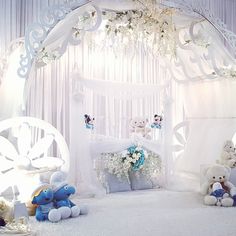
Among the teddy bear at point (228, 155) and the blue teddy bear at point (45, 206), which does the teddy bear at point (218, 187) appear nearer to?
the teddy bear at point (228, 155)

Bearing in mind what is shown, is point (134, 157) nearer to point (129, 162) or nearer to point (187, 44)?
point (129, 162)

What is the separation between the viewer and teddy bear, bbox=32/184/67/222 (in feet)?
9.57

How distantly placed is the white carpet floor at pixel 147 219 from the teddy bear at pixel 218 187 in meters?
0.10

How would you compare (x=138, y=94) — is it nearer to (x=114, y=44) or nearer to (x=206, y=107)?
(x=114, y=44)

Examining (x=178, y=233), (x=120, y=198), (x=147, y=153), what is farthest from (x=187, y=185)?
(x=178, y=233)

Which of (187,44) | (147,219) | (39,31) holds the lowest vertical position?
(147,219)

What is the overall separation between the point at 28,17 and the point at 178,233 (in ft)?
8.59

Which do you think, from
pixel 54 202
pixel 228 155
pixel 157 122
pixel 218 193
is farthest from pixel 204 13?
pixel 54 202

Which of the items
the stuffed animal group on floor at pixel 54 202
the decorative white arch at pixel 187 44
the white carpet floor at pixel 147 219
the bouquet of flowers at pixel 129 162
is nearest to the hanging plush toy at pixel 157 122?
the decorative white arch at pixel 187 44

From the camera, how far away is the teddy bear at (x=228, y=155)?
4117mm

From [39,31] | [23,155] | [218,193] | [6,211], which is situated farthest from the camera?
[218,193]

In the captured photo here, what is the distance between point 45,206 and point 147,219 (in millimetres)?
→ 812

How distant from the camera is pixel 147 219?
2986 millimetres

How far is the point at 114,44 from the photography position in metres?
4.21
